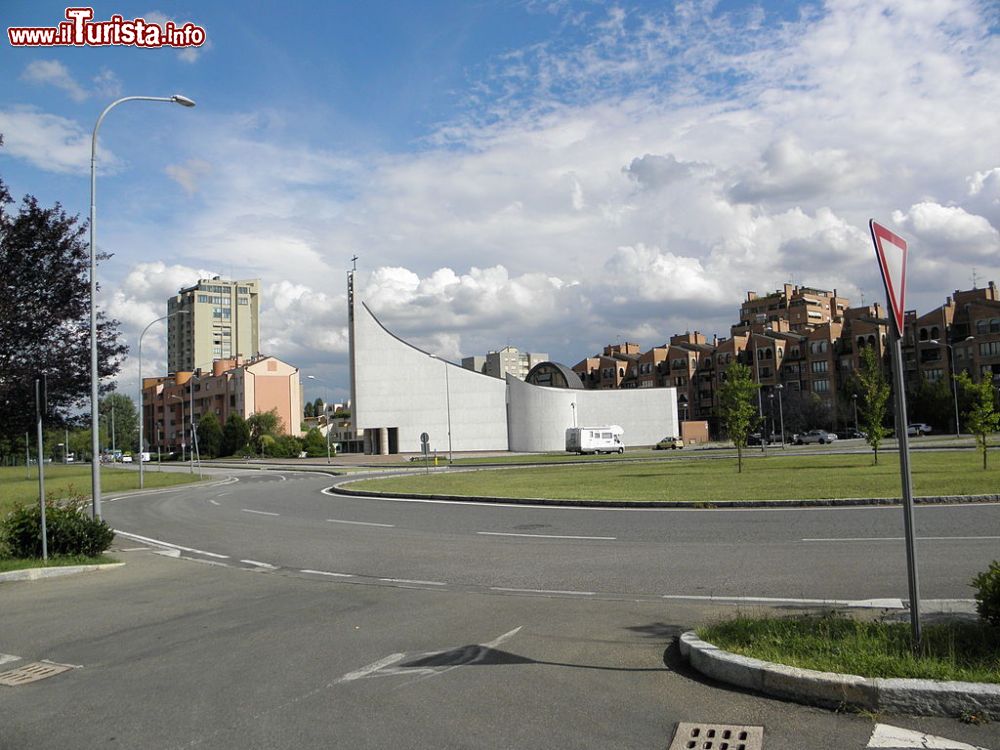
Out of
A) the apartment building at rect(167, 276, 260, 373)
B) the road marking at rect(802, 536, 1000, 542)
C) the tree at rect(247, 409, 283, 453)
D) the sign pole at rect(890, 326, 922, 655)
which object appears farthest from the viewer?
the apartment building at rect(167, 276, 260, 373)

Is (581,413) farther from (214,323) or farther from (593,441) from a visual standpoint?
(214,323)

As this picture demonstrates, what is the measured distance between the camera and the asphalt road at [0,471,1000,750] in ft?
16.1

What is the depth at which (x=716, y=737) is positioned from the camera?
4582 mm

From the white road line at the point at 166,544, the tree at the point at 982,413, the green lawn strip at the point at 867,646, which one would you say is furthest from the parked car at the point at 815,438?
the green lawn strip at the point at 867,646

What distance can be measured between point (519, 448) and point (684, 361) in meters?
40.9

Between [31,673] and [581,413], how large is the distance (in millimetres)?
94109

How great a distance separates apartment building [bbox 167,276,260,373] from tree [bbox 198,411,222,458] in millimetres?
60257

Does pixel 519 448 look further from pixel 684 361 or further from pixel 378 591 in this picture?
pixel 378 591

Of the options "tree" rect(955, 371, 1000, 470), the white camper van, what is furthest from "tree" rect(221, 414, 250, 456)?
"tree" rect(955, 371, 1000, 470)

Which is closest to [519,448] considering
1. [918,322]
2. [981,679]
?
[918,322]

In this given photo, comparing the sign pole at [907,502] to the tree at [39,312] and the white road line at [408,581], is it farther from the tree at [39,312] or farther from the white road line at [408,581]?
the tree at [39,312]

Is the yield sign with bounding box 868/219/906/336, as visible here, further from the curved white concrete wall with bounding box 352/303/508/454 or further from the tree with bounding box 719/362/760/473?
the curved white concrete wall with bounding box 352/303/508/454

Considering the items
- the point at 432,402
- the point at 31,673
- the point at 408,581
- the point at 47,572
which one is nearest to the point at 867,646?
the point at 408,581

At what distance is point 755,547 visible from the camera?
39.4 ft
